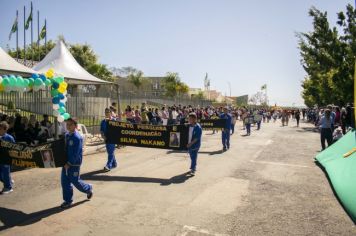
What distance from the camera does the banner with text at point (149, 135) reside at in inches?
429

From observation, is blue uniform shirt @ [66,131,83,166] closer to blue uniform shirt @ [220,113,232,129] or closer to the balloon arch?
the balloon arch

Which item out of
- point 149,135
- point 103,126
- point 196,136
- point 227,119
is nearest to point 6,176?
point 103,126

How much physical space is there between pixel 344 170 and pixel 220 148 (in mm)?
10404

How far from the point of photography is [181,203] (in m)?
7.36

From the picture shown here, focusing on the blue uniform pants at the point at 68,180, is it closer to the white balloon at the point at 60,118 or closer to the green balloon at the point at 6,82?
the green balloon at the point at 6,82

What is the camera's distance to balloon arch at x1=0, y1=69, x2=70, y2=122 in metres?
11.0

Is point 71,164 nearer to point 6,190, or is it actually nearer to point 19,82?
point 6,190

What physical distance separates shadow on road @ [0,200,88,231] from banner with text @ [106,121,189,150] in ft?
14.3

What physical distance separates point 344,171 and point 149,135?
6.50 metres

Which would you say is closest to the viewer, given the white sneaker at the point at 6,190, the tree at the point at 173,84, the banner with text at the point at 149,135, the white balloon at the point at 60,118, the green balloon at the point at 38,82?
the white sneaker at the point at 6,190

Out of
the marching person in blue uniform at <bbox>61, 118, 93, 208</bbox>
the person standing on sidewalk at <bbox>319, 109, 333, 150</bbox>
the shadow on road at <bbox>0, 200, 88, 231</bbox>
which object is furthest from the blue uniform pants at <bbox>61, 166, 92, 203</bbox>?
the person standing on sidewalk at <bbox>319, 109, 333, 150</bbox>

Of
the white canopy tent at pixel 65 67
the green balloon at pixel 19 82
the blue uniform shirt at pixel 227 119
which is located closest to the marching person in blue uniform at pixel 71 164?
the green balloon at pixel 19 82

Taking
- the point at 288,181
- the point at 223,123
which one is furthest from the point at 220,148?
the point at 288,181

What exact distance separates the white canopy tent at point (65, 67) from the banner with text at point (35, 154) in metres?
8.00
